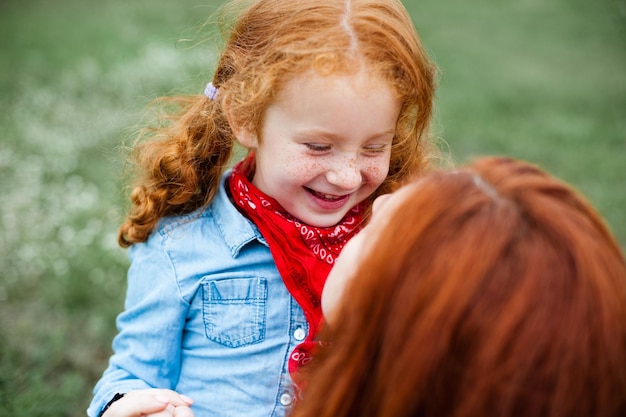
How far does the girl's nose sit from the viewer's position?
2.04 m

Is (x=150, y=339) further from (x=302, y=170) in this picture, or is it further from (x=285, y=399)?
(x=302, y=170)

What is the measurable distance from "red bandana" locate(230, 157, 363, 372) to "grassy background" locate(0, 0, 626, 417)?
2.71 ft

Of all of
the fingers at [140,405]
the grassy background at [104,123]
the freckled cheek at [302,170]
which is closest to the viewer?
the fingers at [140,405]

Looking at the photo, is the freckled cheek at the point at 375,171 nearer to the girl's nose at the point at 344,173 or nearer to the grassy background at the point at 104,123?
the girl's nose at the point at 344,173

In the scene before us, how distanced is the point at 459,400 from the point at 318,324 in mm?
895

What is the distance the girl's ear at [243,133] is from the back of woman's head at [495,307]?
91 cm

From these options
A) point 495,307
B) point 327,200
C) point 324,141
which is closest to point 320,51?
point 324,141

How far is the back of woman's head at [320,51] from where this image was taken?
78.9 inches

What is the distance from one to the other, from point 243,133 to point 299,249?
0.44 metres

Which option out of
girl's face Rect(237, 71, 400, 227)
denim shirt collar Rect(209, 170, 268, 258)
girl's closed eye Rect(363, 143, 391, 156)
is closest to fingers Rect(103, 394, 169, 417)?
denim shirt collar Rect(209, 170, 268, 258)

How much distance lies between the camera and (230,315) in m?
2.18

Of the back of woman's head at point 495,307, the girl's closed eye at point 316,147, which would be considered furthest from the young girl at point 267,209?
the back of woman's head at point 495,307

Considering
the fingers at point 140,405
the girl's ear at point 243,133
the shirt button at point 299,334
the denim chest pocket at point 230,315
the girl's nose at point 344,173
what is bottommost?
the fingers at point 140,405

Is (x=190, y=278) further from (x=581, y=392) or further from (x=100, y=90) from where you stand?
(x=100, y=90)
